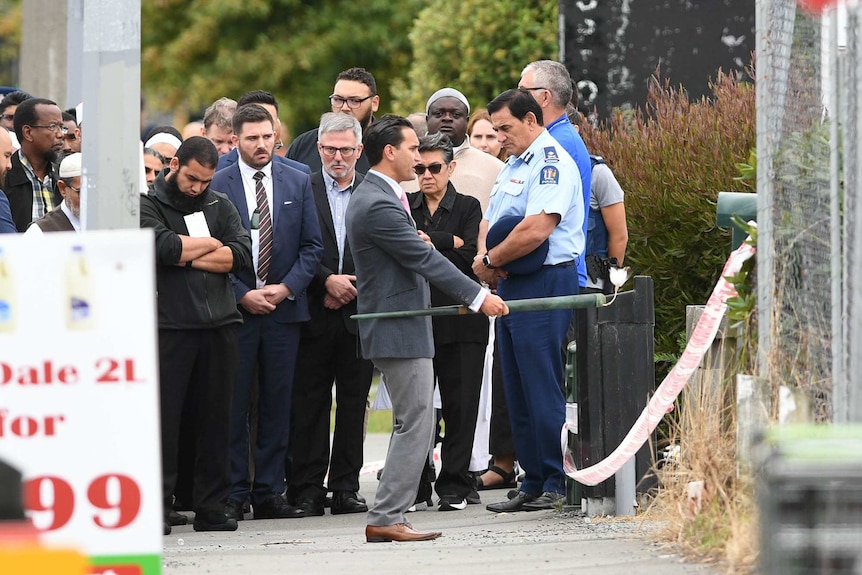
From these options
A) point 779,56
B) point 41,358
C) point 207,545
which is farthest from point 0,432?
point 779,56

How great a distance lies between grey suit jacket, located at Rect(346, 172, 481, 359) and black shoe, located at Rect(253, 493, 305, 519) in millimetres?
1963

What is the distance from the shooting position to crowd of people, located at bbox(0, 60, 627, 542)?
27.1 feet

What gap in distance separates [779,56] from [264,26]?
88.2ft

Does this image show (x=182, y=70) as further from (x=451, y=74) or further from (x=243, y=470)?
(x=243, y=470)

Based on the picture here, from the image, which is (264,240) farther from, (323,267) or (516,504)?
(516,504)

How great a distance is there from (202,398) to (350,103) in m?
2.74

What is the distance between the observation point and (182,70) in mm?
33250

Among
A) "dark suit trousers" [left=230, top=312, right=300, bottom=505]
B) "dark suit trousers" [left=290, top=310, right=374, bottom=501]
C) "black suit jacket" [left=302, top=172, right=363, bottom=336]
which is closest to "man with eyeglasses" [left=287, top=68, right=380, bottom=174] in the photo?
"black suit jacket" [left=302, top=172, right=363, bottom=336]

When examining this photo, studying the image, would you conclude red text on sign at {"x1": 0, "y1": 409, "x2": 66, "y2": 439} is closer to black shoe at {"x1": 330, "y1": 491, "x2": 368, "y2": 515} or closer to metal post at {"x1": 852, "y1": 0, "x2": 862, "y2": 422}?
metal post at {"x1": 852, "y1": 0, "x2": 862, "y2": 422}

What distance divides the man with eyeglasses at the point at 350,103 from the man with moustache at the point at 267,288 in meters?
0.91

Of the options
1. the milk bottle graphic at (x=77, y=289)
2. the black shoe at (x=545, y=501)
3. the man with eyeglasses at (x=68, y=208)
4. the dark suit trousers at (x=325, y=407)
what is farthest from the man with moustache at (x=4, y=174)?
the milk bottle graphic at (x=77, y=289)

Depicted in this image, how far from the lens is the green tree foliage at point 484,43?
20.5 m

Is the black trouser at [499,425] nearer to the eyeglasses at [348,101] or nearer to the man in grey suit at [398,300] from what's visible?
the eyeglasses at [348,101]

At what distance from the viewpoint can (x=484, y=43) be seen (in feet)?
67.7
